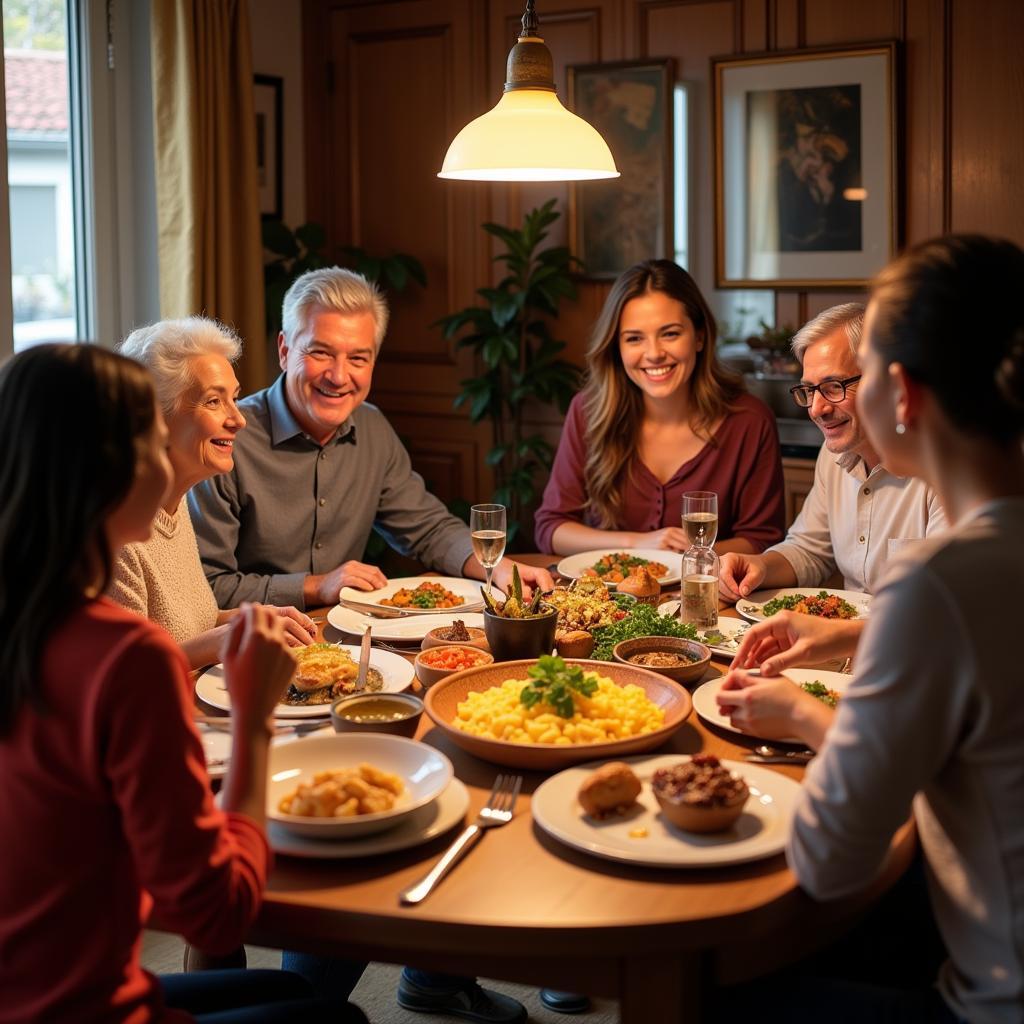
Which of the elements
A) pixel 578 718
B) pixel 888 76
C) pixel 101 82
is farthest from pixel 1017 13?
pixel 578 718

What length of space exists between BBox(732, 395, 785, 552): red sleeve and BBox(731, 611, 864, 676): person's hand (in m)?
1.36

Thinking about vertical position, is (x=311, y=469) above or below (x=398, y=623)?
above

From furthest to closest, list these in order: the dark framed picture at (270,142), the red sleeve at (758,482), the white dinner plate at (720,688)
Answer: the dark framed picture at (270,142)
the red sleeve at (758,482)
the white dinner plate at (720,688)

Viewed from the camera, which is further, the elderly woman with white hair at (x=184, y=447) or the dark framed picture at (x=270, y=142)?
the dark framed picture at (x=270, y=142)

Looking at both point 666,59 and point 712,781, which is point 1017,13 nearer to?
point 666,59

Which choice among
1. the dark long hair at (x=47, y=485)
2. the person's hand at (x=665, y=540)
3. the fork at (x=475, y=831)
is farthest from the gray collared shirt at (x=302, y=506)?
the dark long hair at (x=47, y=485)

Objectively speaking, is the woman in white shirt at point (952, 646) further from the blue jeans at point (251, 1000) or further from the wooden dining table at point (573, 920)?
the blue jeans at point (251, 1000)

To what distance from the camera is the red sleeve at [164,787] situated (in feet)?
4.09

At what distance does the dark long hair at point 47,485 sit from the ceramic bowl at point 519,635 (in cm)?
91

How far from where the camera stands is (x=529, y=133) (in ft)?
7.79

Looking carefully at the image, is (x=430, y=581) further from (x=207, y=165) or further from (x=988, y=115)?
(x=988, y=115)

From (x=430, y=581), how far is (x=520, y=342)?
226 cm

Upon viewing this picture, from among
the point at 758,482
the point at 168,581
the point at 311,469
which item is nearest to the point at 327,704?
the point at 168,581

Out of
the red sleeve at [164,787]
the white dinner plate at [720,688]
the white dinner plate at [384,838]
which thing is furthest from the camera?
the white dinner plate at [720,688]
